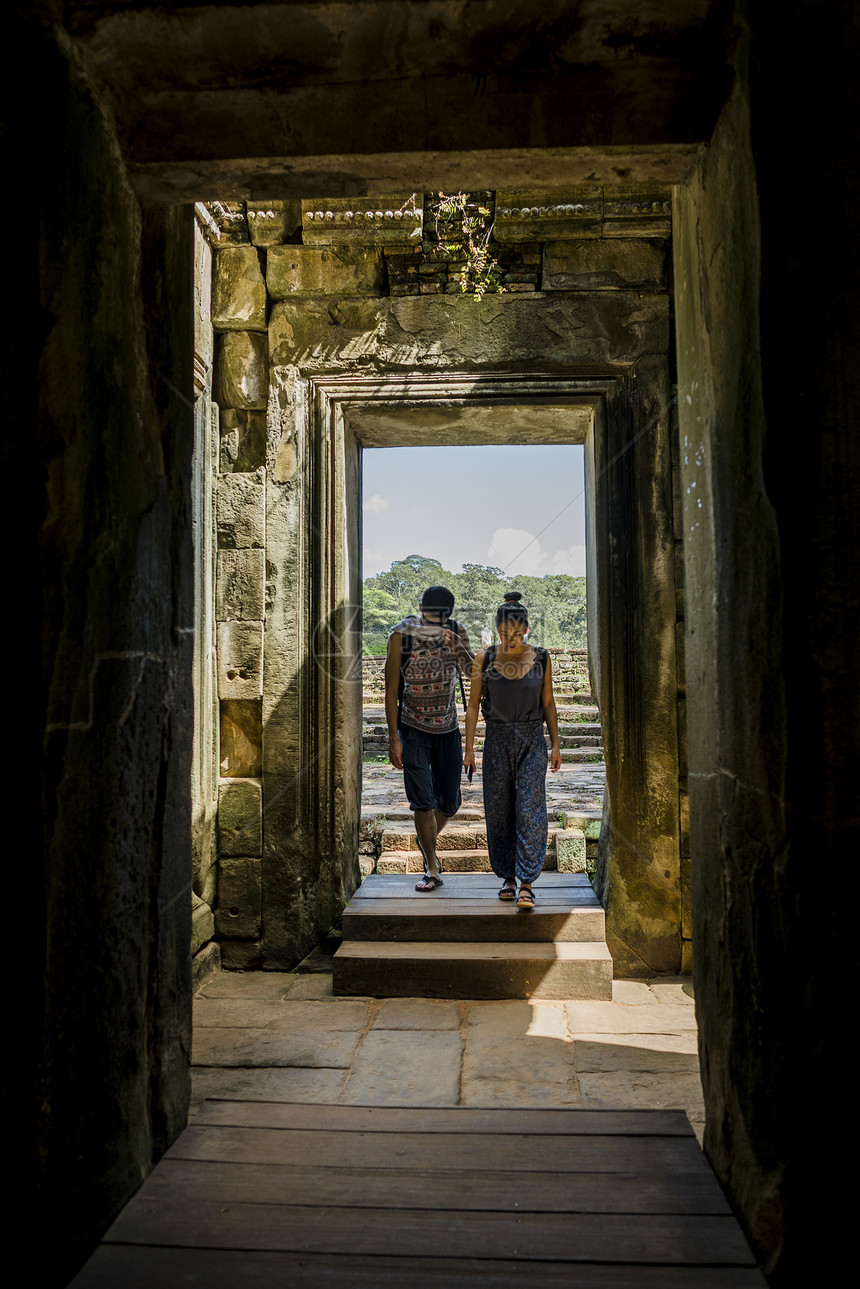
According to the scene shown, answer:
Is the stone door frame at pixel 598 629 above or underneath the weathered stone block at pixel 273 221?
underneath

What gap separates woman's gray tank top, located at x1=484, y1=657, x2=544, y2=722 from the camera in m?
4.02

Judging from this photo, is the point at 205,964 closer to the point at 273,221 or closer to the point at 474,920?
the point at 474,920

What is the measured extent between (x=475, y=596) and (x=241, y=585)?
463 inches

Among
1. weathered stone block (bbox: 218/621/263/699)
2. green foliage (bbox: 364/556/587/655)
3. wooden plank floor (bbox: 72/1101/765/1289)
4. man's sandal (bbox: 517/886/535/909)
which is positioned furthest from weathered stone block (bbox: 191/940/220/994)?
green foliage (bbox: 364/556/587/655)

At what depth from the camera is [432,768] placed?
424 cm

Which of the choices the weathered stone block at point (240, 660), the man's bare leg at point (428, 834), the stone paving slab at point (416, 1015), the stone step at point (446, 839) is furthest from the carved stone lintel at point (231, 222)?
the stone paving slab at point (416, 1015)

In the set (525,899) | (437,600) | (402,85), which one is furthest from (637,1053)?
(402,85)

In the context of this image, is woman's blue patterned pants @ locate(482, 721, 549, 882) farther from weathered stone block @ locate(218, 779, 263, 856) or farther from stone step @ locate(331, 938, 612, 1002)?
weathered stone block @ locate(218, 779, 263, 856)

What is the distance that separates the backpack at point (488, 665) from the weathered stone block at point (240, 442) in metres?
1.60

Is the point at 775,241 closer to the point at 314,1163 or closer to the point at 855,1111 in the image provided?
the point at 855,1111

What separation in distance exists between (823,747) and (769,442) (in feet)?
1.74

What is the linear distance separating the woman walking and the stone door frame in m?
0.40

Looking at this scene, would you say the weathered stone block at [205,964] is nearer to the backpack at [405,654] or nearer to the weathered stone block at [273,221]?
the backpack at [405,654]

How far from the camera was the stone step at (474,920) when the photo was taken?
387 cm
